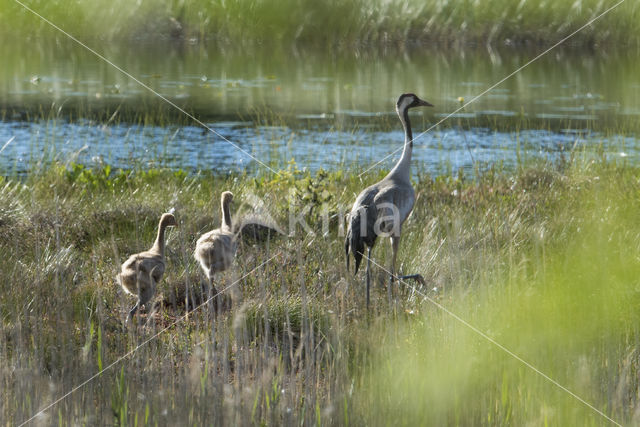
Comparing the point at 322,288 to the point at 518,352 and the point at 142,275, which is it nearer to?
the point at 142,275

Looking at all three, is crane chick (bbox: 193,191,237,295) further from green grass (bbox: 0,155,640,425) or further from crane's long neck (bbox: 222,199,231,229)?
crane's long neck (bbox: 222,199,231,229)

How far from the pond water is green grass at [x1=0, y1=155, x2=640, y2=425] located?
2.69 metres

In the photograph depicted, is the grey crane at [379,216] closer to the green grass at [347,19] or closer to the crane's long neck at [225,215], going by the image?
the crane's long neck at [225,215]

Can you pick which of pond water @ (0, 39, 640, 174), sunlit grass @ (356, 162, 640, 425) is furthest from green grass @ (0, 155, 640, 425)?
pond water @ (0, 39, 640, 174)

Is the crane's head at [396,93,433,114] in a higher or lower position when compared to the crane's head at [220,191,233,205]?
higher

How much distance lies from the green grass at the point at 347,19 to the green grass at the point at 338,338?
15759 millimetres

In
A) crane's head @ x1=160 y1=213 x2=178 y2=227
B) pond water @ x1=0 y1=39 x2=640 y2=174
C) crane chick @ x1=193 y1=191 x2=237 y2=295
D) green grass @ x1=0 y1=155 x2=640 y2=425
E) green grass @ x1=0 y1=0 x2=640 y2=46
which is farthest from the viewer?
green grass @ x1=0 y1=0 x2=640 y2=46

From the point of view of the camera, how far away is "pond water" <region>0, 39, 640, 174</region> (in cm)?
1052

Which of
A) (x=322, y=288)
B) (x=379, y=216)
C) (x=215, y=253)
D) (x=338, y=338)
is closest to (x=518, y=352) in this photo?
(x=338, y=338)

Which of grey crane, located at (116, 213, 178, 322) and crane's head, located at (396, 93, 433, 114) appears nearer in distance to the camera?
grey crane, located at (116, 213, 178, 322)

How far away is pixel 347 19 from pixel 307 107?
771cm

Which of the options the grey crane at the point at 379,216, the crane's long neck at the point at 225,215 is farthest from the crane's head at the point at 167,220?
the grey crane at the point at 379,216

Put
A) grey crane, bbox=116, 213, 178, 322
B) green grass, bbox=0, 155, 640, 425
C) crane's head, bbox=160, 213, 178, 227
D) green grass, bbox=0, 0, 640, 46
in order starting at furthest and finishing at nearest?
green grass, bbox=0, 0, 640, 46 → crane's head, bbox=160, 213, 178, 227 → grey crane, bbox=116, 213, 178, 322 → green grass, bbox=0, 155, 640, 425

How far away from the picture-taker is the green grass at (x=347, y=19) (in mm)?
21219
